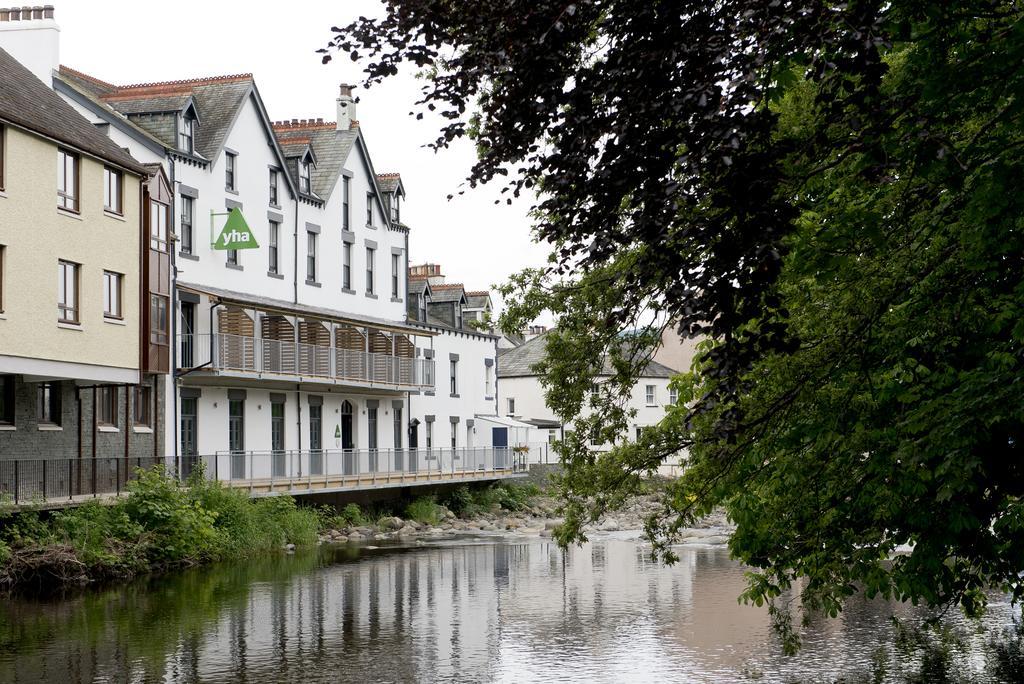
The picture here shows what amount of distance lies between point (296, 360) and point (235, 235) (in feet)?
15.2

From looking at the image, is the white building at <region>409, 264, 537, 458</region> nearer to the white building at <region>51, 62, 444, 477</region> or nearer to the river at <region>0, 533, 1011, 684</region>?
the white building at <region>51, 62, 444, 477</region>

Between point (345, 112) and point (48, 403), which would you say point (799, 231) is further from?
point (345, 112)

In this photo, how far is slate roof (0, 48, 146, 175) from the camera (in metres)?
28.8

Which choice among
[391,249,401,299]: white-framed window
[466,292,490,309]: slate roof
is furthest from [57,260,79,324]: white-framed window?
[466,292,490,309]: slate roof

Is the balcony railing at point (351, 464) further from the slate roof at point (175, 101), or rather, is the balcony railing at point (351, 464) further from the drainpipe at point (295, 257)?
the slate roof at point (175, 101)

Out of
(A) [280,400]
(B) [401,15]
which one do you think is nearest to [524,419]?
(A) [280,400]

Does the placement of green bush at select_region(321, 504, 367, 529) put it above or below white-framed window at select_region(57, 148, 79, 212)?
below

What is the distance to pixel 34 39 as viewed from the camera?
35219mm

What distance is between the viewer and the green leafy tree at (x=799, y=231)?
295 inches

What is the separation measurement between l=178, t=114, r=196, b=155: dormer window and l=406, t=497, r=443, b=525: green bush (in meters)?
14.5

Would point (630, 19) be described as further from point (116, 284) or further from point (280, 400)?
point (280, 400)

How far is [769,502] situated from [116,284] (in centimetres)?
2381

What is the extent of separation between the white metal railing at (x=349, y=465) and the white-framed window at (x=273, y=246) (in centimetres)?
659

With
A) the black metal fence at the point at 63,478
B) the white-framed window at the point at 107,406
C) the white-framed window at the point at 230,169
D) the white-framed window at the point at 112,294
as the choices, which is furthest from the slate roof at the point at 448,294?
the black metal fence at the point at 63,478
